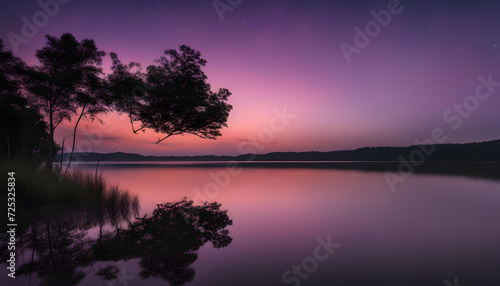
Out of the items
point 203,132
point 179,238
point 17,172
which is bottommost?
point 179,238

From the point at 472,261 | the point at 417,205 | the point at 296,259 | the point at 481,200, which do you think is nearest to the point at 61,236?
the point at 296,259

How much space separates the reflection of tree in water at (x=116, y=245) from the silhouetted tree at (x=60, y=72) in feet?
26.4

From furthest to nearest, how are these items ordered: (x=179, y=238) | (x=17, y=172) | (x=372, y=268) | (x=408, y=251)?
(x=17, y=172)
(x=179, y=238)
(x=408, y=251)
(x=372, y=268)

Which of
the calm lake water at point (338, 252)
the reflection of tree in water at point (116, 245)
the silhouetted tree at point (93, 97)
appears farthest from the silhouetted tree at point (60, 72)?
the calm lake water at point (338, 252)

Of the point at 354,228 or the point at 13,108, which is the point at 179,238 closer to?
the point at 354,228

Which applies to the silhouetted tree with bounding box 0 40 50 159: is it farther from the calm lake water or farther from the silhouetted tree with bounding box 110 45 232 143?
the calm lake water

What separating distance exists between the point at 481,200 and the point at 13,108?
39880 mm

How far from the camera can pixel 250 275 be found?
21.3ft

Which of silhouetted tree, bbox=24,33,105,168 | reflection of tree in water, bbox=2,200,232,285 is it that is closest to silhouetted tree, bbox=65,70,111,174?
silhouetted tree, bbox=24,33,105,168

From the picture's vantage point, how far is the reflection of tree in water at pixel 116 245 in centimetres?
605

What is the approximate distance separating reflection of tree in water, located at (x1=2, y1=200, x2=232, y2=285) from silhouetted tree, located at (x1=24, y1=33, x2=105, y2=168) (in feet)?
26.4

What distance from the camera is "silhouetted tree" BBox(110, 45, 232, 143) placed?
593 inches

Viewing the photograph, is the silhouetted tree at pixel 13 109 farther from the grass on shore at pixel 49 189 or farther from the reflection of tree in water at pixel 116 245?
the reflection of tree in water at pixel 116 245

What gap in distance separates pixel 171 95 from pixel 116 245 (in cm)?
974
